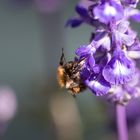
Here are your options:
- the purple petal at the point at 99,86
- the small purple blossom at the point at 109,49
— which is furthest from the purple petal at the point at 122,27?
the purple petal at the point at 99,86

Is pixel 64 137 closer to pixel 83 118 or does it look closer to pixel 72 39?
pixel 83 118

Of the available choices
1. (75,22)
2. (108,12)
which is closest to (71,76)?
(75,22)

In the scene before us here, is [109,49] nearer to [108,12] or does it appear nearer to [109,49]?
[109,49]

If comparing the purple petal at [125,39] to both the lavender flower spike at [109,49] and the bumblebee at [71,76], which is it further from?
the bumblebee at [71,76]

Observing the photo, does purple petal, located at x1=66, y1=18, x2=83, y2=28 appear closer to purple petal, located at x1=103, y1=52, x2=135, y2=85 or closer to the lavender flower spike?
the lavender flower spike

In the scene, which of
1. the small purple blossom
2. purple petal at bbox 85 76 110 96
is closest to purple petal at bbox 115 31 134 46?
the small purple blossom

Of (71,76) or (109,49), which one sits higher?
(109,49)
